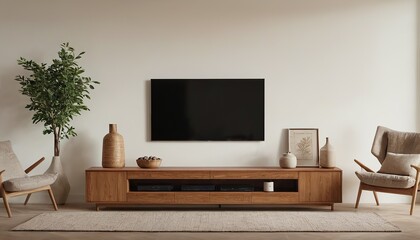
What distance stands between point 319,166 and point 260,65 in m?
1.49

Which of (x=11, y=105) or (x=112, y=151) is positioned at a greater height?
(x=11, y=105)

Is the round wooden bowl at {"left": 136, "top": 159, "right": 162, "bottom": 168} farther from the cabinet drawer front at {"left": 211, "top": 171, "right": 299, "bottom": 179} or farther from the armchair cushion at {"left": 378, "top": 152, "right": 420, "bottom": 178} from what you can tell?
the armchair cushion at {"left": 378, "top": 152, "right": 420, "bottom": 178}

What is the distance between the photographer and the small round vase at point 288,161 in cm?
643

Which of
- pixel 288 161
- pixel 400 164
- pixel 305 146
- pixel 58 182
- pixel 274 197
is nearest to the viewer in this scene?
pixel 400 164

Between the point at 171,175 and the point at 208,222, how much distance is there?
0.99 metres

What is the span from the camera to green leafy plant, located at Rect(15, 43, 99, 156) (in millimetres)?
6469

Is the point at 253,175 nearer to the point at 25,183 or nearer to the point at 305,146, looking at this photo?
the point at 305,146

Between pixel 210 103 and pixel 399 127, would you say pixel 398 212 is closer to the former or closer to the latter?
pixel 399 127

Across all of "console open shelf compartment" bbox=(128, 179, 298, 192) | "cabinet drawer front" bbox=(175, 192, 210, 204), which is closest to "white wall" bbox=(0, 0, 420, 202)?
"console open shelf compartment" bbox=(128, 179, 298, 192)

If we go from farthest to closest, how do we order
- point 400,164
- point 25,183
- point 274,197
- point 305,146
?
point 305,146, point 274,197, point 400,164, point 25,183

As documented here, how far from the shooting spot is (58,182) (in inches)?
263

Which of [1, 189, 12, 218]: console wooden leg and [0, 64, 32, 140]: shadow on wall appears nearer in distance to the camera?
[1, 189, 12, 218]: console wooden leg

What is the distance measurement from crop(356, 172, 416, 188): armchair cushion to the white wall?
28.7 inches

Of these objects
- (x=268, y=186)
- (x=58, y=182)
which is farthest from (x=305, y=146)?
(x=58, y=182)
